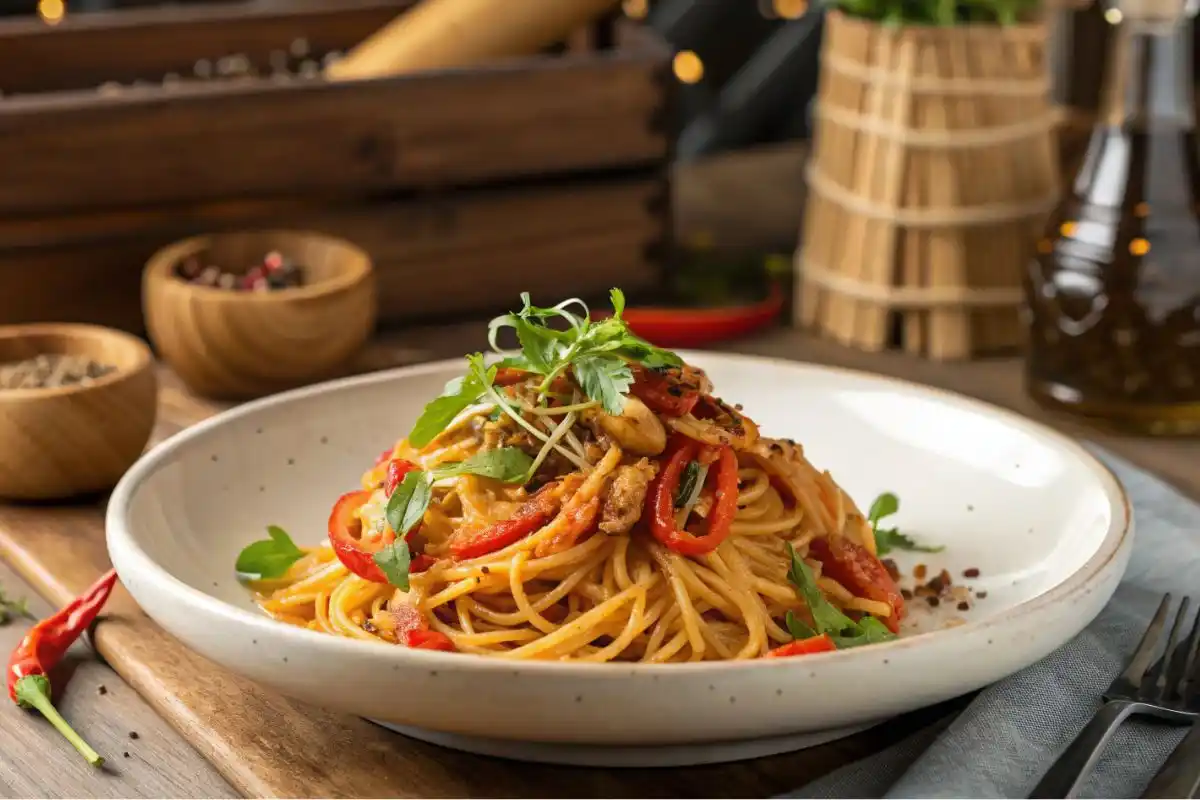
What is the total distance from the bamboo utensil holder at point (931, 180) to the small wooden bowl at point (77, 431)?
1.61m

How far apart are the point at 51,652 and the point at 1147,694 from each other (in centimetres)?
142

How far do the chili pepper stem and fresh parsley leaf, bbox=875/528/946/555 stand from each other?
3.60 ft

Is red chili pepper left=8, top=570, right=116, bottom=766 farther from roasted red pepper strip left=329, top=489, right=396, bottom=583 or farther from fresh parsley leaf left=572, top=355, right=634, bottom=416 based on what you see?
fresh parsley leaf left=572, top=355, right=634, bottom=416

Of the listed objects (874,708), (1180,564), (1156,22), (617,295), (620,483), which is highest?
(1156,22)

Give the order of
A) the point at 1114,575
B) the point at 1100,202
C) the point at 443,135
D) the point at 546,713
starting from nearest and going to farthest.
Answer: the point at 546,713 < the point at 1114,575 < the point at 1100,202 < the point at 443,135

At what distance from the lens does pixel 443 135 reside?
11.6 feet

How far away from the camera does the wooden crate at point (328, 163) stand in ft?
10.8

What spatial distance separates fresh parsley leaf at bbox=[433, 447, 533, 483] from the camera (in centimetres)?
196

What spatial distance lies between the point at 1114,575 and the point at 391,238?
2134mm

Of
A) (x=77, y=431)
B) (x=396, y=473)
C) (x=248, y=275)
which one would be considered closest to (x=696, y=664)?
(x=396, y=473)

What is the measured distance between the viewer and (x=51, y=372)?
2.71 m

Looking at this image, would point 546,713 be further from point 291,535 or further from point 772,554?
point 291,535

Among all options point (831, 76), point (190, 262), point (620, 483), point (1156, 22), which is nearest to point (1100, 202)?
point (1156, 22)

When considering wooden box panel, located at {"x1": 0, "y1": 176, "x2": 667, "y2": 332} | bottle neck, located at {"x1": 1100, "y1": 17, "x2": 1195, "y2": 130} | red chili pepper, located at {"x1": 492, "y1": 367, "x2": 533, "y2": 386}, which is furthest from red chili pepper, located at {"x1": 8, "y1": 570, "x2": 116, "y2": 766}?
bottle neck, located at {"x1": 1100, "y1": 17, "x2": 1195, "y2": 130}
